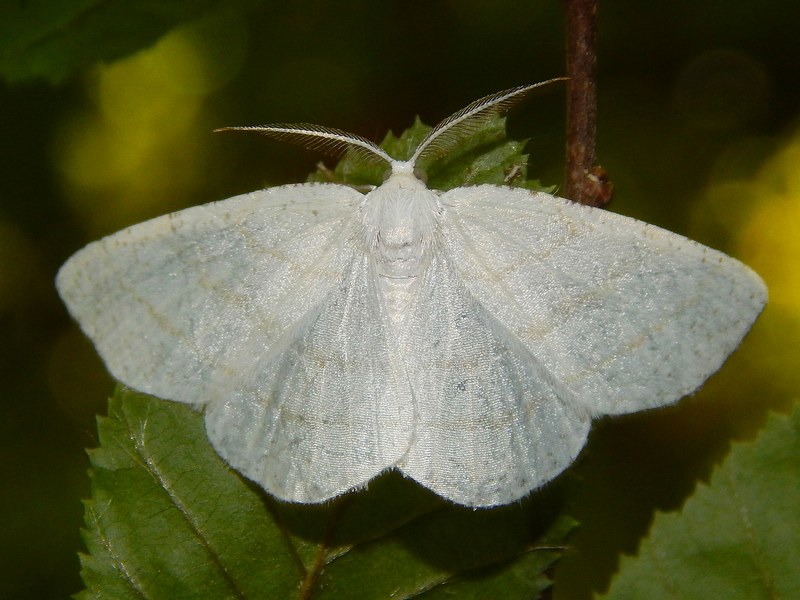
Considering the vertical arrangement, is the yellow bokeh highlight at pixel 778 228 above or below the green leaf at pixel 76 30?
below

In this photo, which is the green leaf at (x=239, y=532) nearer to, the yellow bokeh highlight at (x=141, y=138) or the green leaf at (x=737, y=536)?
the green leaf at (x=737, y=536)

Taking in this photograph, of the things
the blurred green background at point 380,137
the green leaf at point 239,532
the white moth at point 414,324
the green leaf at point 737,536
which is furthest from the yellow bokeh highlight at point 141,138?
the green leaf at point 737,536

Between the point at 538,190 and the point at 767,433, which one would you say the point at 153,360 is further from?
the point at 767,433

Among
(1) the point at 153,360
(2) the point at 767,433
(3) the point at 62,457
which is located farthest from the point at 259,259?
(3) the point at 62,457

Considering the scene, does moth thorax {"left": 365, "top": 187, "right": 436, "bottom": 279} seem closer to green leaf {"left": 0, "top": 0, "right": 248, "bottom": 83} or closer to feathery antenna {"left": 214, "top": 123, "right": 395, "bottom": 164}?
feathery antenna {"left": 214, "top": 123, "right": 395, "bottom": 164}

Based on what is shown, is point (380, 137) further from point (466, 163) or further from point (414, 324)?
point (414, 324)

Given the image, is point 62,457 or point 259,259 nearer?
point 259,259

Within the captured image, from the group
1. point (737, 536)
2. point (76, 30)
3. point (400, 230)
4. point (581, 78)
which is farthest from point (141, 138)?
point (737, 536)
